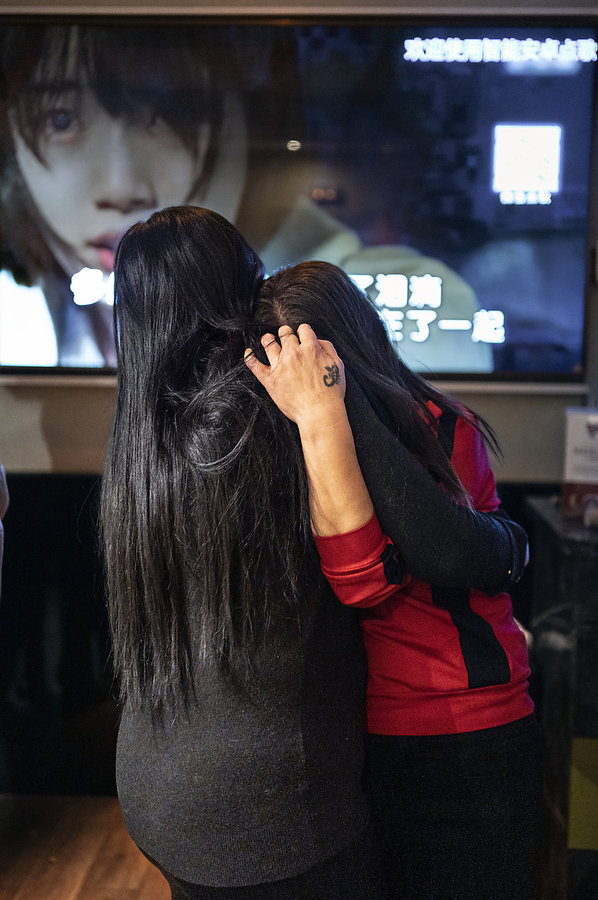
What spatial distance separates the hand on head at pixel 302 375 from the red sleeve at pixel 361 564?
0.14 metres

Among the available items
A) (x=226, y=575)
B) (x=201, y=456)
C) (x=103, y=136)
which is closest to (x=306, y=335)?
(x=201, y=456)

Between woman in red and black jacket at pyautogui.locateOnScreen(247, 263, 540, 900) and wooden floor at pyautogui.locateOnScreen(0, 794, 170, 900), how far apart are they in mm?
1356

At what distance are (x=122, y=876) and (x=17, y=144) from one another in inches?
87.6

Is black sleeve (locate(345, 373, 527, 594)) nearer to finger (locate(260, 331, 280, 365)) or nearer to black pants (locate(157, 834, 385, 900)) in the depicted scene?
finger (locate(260, 331, 280, 365))

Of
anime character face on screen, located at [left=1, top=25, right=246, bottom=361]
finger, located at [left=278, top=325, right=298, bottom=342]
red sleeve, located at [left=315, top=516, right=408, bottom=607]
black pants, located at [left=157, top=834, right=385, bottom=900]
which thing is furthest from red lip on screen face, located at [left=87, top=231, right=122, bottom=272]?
black pants, located at [left=157, top=834, right=385, bottom=900]

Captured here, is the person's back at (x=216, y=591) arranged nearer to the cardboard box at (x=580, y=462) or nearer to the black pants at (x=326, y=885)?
the black pants at (x=326, y=885)

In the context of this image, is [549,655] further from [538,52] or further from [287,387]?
[538,52]

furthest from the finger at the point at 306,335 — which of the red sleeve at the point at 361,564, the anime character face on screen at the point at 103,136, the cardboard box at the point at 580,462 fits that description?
the anime character face on screen at the point at 103,136

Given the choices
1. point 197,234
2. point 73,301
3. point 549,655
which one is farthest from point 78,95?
point 549,655

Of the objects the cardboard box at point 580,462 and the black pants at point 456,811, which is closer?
the black pants at point 456,811

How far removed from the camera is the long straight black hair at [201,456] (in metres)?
0.84

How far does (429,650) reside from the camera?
1.01m

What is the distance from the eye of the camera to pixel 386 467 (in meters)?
0.86

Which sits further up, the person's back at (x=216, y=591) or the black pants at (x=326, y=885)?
the person's back at (x=216, y=591)
